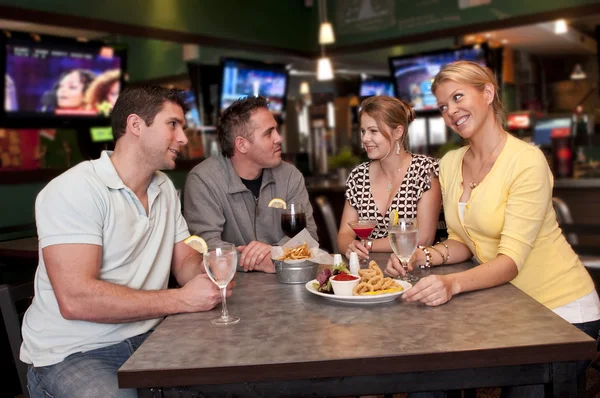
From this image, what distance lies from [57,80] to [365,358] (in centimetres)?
446

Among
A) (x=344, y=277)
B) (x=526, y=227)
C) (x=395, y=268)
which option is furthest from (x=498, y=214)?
(x=344, y=277)

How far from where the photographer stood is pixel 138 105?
7.06ft

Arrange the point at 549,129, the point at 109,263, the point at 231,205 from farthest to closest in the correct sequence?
1. the point at 549,129
2. the point at 231,205
3. the point at 109,263

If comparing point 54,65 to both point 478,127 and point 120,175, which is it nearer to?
point 120,175

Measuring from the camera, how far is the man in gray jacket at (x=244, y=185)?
9.22 feet

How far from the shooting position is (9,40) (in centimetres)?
463

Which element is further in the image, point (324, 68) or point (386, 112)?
point (324, 68)

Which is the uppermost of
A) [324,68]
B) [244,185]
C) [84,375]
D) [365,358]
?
[324,68]

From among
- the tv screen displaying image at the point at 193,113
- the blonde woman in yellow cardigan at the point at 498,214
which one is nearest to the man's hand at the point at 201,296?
the blonde woman in yellow cardigan at the point at 498,214

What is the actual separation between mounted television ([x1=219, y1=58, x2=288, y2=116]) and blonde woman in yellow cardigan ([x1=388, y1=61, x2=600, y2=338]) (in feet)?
13.5

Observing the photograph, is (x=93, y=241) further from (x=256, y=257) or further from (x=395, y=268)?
(x=395, y=268)

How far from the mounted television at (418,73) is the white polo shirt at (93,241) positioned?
213 inches

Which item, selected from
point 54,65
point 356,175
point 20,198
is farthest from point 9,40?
point 356,175

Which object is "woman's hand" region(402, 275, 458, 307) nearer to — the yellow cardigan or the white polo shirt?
the yellow cardigan
